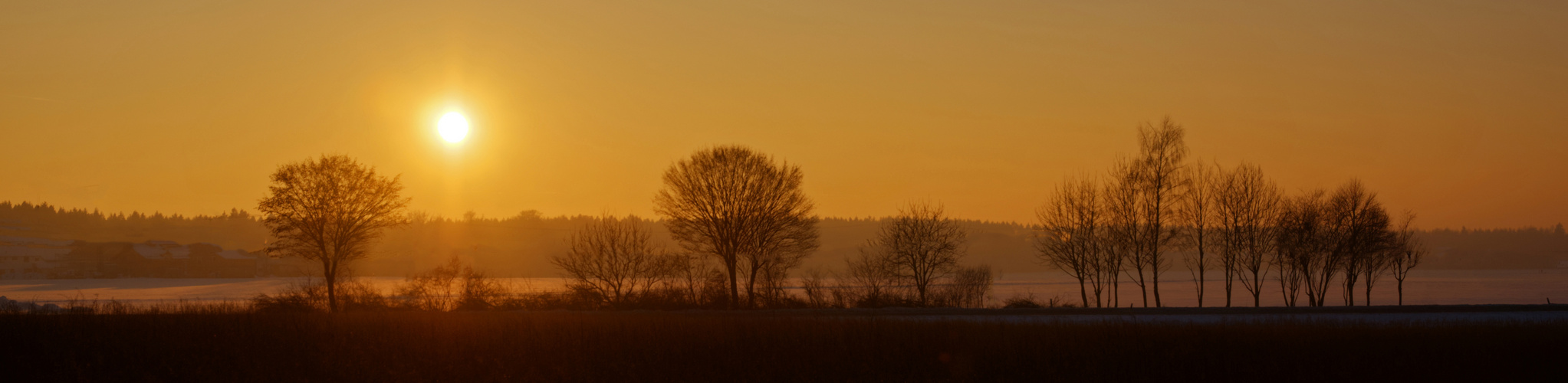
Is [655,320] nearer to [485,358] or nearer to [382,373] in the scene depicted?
[485,358]

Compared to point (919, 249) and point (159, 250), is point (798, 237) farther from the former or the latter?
point (159, 250)

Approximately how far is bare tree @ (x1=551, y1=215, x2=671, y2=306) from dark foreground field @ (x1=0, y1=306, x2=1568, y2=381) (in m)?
24.8

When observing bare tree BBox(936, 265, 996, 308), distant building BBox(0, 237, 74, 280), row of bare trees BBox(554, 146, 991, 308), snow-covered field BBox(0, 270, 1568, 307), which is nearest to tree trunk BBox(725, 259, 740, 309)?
row of bare trees BBox(554, 146, 991, 308)

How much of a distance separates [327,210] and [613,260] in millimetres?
14611

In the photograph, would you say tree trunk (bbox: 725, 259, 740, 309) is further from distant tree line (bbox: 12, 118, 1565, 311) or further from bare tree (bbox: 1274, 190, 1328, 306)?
bare tree (bbox: 1274, 190, 1328, 306)

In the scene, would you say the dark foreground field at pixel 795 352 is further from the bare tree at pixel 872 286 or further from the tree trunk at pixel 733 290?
the bare tree at pixel 872 286

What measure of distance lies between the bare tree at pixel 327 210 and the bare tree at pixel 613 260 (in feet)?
32.1

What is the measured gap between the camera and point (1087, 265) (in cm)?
4944

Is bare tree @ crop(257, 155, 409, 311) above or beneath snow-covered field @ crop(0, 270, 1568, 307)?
above

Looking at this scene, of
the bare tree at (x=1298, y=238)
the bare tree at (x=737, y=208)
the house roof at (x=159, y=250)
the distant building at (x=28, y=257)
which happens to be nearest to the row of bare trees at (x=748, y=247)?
the bare tree at (x=737, y=208)

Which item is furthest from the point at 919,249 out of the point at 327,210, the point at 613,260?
the point at 327,210

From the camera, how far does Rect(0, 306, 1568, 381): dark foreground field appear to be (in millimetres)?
18828

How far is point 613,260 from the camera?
5056 cm

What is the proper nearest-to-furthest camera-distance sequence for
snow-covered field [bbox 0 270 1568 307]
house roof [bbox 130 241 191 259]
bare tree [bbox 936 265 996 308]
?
bare tree [bbox 936 265 996 308] < snow-covered field [bbox 0 270 1568 307] < house roof [bbox 130 241 191 259]
